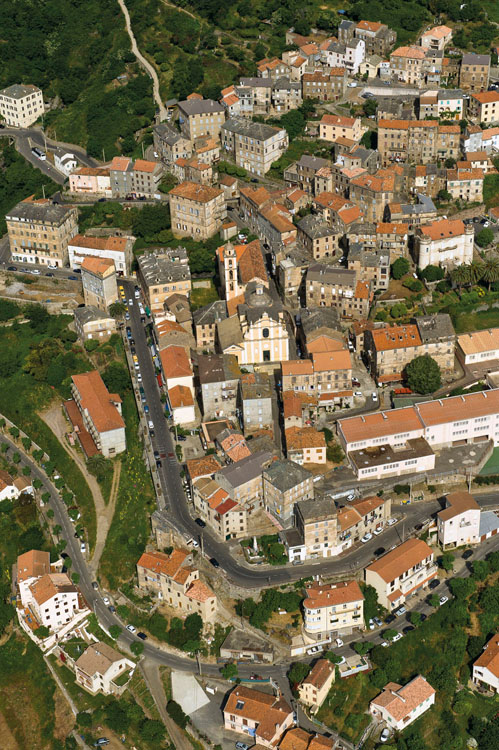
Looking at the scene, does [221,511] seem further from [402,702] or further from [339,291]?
[339,291]

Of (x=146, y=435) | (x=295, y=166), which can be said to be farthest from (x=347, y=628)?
(x=295, y=166)

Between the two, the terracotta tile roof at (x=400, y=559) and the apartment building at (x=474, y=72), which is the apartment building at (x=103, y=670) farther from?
the apartment building at (x=474, y=72)

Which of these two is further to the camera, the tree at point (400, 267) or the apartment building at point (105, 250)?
the apartment building at point (105, 250)

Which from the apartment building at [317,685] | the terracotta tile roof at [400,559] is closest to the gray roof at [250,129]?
the terracotta tile roof at [400,559]

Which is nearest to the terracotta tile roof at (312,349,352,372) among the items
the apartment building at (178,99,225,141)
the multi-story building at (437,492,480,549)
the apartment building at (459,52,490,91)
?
the multi-story building at (437,492,480,549)

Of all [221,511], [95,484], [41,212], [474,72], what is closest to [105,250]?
[41,212]

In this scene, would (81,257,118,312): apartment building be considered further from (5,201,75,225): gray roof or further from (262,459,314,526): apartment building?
(262,459,314,526): apartment building

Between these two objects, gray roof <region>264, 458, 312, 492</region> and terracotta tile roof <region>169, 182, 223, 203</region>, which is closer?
gray roof <region>264, 458, 312, 492</region>
